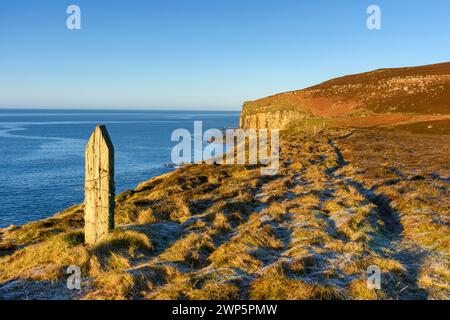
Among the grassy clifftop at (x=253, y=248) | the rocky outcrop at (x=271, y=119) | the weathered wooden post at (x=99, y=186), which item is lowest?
the grassy clifftop at (x=253, y=248)

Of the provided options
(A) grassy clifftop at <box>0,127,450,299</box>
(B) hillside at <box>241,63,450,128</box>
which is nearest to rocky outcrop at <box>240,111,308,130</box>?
(B) hillside at <box>241,63,450,128</box>

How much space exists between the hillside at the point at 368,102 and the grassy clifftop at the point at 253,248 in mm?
48081

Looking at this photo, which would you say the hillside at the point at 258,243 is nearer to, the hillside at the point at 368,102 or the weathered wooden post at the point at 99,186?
the weathered wooden post at the point at 99,186

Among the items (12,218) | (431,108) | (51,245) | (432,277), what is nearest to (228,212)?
(51,245)

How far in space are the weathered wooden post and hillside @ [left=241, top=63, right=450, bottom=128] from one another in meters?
54.1

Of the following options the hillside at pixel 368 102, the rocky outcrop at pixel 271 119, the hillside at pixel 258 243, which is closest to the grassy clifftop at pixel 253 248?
the hillside at pixel 258 243

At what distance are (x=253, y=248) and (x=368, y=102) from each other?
69.6 metres

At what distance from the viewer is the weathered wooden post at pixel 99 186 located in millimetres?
7438

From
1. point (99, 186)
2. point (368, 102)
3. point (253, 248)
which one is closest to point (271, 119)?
point (368, 102)

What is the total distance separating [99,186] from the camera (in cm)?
752

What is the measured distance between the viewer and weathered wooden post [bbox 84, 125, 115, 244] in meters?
7.44

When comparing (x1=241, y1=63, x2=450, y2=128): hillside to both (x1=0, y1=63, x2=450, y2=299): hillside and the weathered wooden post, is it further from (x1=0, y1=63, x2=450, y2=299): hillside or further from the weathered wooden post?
the weathered wooden post

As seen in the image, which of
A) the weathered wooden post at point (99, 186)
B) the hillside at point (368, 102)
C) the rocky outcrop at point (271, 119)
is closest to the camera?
the weathered wooden post at point (99, 186)

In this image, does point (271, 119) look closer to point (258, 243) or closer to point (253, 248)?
point (258, 243)
